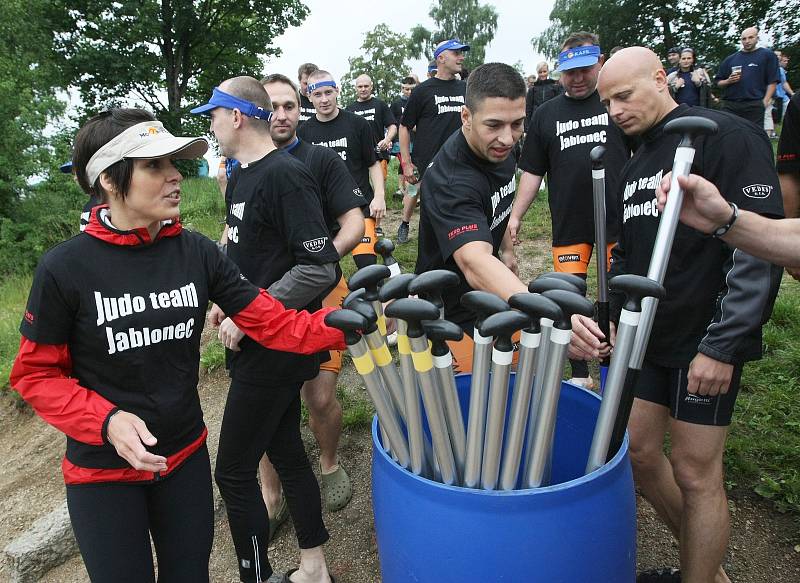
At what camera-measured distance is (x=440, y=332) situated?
4.35 feet

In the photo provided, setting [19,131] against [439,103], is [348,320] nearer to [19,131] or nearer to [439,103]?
[439,103]

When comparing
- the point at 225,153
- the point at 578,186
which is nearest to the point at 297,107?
the point at 225,153

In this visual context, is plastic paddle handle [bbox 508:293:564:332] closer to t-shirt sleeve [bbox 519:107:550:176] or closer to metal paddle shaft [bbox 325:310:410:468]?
metal paddle shaft [bbox 325:310:410:468]

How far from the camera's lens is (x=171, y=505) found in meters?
1.92

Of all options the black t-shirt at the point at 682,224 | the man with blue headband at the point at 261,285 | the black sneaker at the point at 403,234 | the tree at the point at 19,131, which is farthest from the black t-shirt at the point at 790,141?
the tree at the point at 19,131

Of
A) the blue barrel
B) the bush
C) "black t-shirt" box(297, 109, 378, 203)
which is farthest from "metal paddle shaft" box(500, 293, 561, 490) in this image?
the bush

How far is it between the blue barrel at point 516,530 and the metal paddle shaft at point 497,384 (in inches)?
3.7

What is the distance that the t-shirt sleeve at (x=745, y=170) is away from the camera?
6.12 ft

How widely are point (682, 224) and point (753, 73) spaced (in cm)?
829

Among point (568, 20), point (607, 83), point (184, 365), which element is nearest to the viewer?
point (184, 365)

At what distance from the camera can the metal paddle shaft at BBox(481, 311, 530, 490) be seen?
1.26 metres

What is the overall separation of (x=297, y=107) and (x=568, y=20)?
32.7 meters

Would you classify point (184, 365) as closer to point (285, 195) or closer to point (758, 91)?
point (285, 195)

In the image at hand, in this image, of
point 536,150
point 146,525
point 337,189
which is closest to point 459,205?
point 337,189
